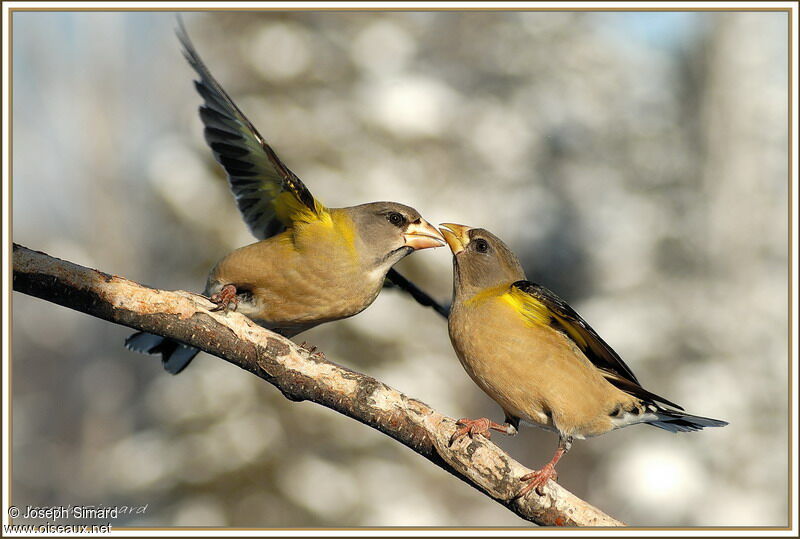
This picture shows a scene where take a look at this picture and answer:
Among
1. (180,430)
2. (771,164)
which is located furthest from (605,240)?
(180,430)

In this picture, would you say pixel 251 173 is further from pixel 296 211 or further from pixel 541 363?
pixel 541 363

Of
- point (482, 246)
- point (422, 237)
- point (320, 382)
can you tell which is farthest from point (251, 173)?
point (320, 382)

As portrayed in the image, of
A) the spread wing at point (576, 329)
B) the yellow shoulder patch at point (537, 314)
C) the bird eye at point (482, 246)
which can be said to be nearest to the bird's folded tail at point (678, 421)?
the spread wing at point (576, 329)

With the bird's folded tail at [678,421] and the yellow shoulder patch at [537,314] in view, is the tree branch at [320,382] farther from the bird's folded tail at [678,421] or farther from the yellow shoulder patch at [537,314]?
the bird's folded tail at [678,421]

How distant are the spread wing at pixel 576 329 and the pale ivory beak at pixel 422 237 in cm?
64

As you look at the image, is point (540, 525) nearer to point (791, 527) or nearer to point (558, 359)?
point (558, 359)

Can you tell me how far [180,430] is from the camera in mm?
9961

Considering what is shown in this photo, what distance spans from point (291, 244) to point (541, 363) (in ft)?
5.93

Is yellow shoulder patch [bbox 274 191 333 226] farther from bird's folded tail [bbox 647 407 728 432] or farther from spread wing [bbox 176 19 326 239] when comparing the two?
bird's folded tail [bbox 647 407 728 432]

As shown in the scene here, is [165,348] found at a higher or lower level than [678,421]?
lower

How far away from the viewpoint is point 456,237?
5.30m

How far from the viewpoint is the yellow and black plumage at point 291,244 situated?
5.05 meters

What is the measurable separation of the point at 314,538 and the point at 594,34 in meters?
12.9

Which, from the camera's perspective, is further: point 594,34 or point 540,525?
point 594,34
